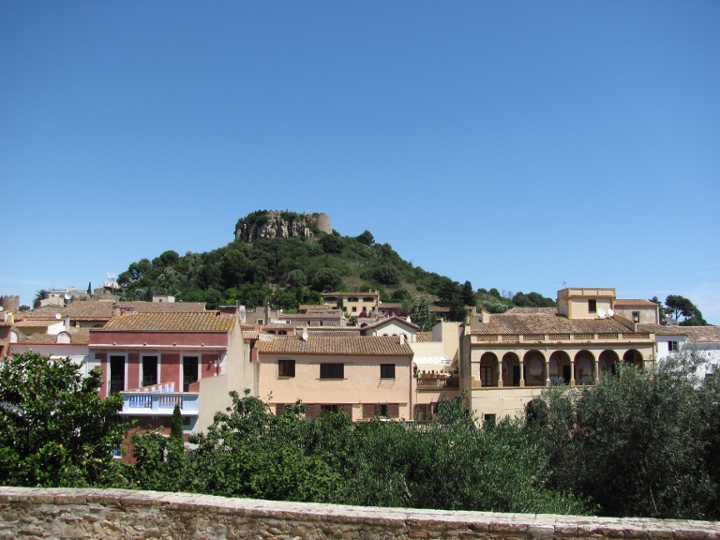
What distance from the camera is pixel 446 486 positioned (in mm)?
12141

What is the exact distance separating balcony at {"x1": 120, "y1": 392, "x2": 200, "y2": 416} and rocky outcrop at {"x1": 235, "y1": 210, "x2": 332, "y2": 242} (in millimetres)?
138005

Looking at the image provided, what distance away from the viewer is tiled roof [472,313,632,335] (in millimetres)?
Answer: 35062

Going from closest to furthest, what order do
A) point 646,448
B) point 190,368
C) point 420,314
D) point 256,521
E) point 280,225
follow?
point 256,521, point 646,448, point 190,368, point 420,314, point 280,225

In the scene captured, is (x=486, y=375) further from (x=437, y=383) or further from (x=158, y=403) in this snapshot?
(x=158, y=403)

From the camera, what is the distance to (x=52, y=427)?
1182 cm

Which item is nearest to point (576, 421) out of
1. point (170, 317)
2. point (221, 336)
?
point (221, 336)

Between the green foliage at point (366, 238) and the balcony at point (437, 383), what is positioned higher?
the green foliage at point (366, 238)

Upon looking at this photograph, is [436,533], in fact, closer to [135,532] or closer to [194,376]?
[135,532]

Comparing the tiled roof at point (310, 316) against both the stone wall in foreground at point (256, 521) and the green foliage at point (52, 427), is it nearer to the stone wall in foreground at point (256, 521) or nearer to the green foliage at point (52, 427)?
the green foliage at point (52, 427)

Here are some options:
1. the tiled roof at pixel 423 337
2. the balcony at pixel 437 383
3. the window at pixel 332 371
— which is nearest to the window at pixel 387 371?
the window at pixel 332 371

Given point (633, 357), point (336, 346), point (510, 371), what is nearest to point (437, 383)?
point (510, 371)

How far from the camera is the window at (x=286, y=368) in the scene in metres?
30.3

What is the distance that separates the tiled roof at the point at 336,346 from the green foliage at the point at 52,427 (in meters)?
17.7

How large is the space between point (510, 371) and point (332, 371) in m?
11.9
